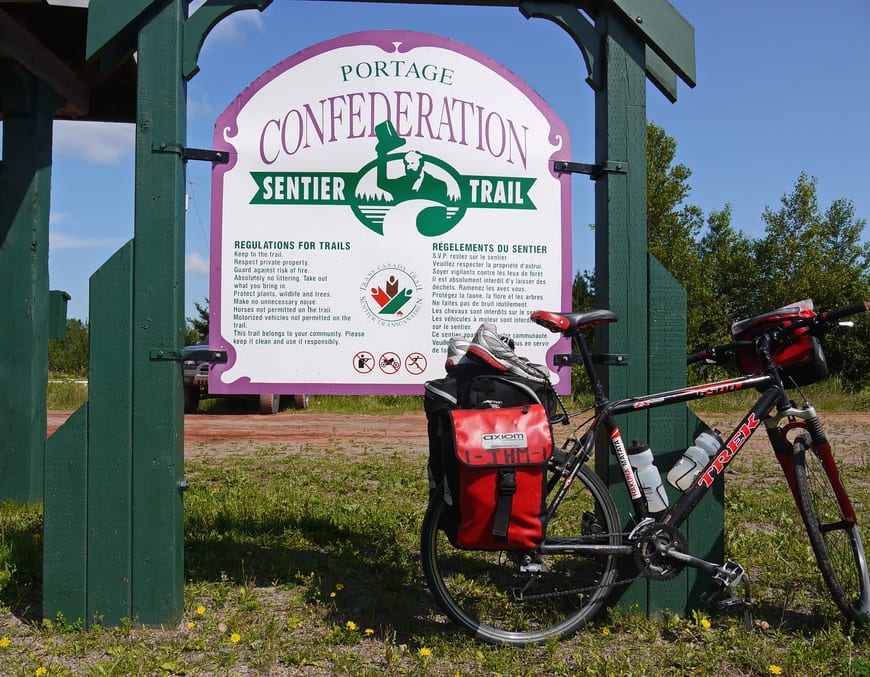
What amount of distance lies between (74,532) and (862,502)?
551cm

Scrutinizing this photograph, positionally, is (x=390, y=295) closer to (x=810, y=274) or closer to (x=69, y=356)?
(x=810, y=274)

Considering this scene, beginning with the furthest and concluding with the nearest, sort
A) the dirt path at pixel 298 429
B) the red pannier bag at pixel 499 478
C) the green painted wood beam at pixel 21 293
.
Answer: the dirt path at pixel 298 429 < the green painted wood beam at pixel 21 293 < the red pannier bag at pixel 499 478

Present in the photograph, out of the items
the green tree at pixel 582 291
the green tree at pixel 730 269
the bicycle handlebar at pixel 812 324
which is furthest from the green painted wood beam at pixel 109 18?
the green tree at pixel 730 269

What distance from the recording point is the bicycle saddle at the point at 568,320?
3.25 metres

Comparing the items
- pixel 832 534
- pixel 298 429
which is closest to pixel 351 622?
pixel 832 534

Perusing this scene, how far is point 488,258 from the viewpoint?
379 cm

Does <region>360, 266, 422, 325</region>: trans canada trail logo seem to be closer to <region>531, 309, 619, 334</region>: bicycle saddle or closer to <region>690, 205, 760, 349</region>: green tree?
<region>531, 309, 619, 334</region>: bicycle saddle

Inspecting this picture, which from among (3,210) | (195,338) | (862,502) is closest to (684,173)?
(195,338)

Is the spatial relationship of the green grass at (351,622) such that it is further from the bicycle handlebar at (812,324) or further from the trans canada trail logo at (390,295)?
the trans canada trail logo at (390,295)

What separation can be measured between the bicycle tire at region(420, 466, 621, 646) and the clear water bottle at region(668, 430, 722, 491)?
380 millimetres

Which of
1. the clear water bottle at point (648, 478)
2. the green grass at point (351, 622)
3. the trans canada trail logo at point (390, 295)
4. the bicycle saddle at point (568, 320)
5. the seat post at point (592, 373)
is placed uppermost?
the trans canada trail logo at point (390, 295)

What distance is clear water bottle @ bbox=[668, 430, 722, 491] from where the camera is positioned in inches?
134

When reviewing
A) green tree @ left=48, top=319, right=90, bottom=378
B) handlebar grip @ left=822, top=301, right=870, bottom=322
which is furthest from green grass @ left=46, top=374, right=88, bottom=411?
green tree @ left=48, top=319, right=90, bottom=378

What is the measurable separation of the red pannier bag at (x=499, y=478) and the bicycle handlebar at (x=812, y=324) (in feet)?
3.22
